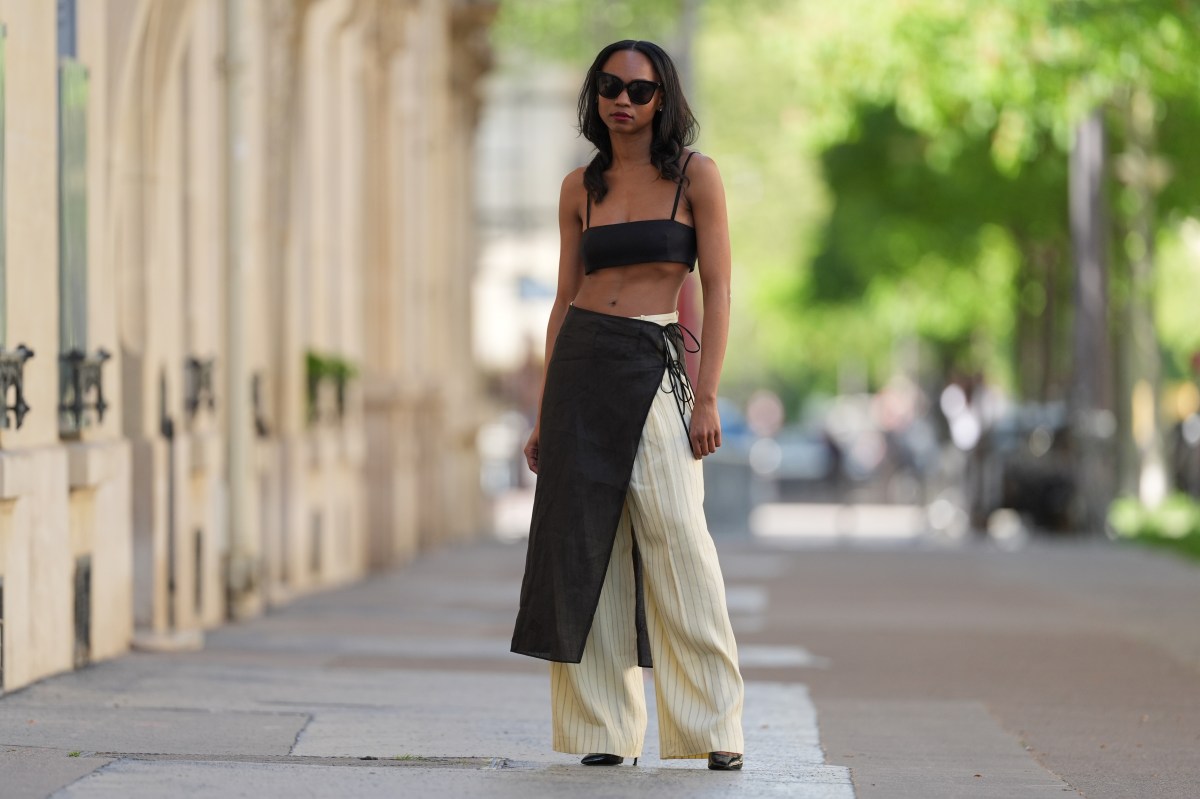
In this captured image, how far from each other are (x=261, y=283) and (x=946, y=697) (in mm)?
5801

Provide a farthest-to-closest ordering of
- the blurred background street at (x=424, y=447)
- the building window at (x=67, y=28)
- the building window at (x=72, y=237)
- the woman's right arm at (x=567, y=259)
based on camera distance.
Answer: the building window at (x=67, y=28) < the building window at (x=72, y=237) < the blurred background street at (x=424, y=447) < the woman's right arm at (x=567, y=259)

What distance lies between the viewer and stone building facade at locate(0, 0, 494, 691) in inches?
347

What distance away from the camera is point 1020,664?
36.1 ft

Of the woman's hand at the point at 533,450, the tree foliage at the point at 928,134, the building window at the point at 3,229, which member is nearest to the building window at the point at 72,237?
the building window at the point at 3,229

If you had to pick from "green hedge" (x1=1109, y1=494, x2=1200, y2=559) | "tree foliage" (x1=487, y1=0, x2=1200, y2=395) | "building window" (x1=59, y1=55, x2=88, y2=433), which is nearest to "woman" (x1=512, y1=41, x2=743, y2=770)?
"building window" (x1=59, y1=55, x2=88, y2=433)

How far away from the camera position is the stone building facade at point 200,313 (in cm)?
882

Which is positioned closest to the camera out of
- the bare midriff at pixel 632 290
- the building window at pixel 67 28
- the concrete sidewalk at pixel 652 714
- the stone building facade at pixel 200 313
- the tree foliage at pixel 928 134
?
the concrete sidewalk at pixel 652 714

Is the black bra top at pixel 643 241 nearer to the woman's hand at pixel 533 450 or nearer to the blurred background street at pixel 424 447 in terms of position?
the woman's hand at pixel 533 450

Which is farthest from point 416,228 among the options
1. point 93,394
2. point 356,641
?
point 93,394

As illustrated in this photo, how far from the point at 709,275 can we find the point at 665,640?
1010 mm

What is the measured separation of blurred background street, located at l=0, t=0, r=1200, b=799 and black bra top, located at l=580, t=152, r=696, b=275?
1411mm

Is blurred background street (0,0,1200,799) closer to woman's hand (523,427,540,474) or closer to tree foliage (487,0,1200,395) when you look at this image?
tree foliage (487,0,1200,395)

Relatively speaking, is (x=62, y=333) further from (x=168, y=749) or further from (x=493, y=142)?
(x=493, y=142)

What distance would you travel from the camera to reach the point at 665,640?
6.73 m
